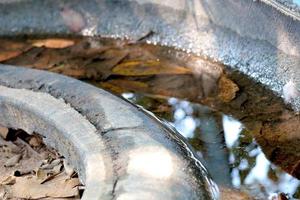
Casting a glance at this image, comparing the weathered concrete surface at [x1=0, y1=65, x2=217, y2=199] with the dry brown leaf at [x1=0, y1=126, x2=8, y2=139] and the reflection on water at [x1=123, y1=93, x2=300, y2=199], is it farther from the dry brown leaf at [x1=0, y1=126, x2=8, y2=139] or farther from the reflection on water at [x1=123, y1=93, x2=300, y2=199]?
the reflection on water at [x1=123, y1=93, x2=300, y2=199]

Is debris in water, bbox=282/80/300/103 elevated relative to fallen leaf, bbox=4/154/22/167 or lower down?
elevated

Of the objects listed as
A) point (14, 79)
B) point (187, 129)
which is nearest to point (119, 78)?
point (187, 129)

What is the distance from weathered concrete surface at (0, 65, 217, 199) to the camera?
1720 millimetres

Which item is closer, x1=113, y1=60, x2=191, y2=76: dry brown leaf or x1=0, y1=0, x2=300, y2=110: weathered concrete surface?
x1=0, y1=0, x2=300, y2=110: weathered concrete surface

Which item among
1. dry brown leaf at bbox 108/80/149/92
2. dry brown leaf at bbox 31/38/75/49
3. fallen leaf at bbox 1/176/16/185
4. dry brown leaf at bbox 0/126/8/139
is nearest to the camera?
fallen leaf at bbox 1/176/16/185

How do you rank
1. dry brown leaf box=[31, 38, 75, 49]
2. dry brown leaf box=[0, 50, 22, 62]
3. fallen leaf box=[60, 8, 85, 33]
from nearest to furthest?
dry brown leaf box=[0, 50, 22, 62]
dry brown leaf box=[31, 38, 75, 49]
fallen leaf box=[60, 8, 85, 33]

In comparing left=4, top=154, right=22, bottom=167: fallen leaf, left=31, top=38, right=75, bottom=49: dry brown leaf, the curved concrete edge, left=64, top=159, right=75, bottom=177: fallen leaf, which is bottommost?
left=31, top=38, right=75, bottom=49: dry brown leaf

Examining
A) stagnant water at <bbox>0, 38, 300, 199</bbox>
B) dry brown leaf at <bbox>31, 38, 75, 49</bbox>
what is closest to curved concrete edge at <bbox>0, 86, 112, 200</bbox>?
stagnant water at <bbox>0, 38, 300, 199</bbox>

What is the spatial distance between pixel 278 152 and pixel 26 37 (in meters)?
2.20

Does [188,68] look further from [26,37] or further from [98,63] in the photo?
[26,37]

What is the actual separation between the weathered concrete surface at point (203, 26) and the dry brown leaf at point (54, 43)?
118mm

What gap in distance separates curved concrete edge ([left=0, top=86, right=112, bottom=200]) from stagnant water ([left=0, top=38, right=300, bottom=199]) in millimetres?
647

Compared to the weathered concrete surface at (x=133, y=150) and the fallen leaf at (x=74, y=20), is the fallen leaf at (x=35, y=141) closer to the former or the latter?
the weathered concrete surface at (x=133, y=150)

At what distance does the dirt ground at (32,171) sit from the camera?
209 cm
